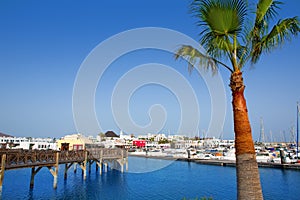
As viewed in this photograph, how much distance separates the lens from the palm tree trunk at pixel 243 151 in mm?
5395

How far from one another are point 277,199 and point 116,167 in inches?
1106

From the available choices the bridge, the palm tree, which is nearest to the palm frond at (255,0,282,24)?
the palm tree

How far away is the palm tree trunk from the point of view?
17.7ft

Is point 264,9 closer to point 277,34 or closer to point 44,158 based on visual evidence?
point 277,34

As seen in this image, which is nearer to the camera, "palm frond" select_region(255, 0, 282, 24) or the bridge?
"palm frond" select_region(255, 0, 282, 24)

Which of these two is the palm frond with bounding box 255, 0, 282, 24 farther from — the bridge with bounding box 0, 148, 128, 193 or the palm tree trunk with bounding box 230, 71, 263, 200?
the bridge with bounding box 0, 148, 128, 193

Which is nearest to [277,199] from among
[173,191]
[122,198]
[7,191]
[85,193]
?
[173,191]

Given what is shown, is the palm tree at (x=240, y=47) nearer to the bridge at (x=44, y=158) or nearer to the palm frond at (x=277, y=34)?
the palm frond at (x=277, y=34)

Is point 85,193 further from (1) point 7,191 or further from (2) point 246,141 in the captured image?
(2) point 246,141

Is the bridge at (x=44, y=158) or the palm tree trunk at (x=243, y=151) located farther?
the bridge at (x=44, y=158)

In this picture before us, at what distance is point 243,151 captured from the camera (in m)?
5.55

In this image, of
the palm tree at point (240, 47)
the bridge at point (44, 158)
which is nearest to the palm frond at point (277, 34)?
the palm tree at point (240, 47)

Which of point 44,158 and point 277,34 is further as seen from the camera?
point 44,158

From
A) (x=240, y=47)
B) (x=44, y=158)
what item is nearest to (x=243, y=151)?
(x=240, y=47)
